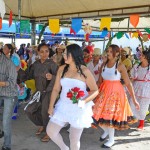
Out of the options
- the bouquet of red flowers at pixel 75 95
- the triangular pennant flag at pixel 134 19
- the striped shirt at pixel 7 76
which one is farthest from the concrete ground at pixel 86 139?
the triangular pennant flag at pixel 134 19

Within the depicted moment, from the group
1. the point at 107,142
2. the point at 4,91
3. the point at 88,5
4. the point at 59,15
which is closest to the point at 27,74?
the point at 4,91

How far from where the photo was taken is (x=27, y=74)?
421 cm

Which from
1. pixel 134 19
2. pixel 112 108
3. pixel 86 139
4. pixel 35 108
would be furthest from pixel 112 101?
pixel 134 19

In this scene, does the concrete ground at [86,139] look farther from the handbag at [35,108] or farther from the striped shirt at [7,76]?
the striped shirt at [7,76]

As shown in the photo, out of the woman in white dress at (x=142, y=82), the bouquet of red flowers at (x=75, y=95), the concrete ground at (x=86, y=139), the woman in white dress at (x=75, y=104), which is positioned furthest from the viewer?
the woman in white dress at (x=142, y=82)

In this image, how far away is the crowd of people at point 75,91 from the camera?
10.0 feet

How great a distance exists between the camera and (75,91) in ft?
9.62

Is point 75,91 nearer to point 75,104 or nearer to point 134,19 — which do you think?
point 75,104

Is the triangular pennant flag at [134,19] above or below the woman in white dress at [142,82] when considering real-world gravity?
above

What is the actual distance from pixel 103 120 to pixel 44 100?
3.19 feet

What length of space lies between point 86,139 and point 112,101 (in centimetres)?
94

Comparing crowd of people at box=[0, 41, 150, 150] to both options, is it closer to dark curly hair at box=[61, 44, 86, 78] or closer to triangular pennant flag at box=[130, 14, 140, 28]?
dark curly hair at box=[61, 44, 86, 78]

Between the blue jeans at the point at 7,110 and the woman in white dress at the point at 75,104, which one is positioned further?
the blue jeans at the point at 7,110

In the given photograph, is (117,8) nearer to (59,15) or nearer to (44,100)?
(59,15)
